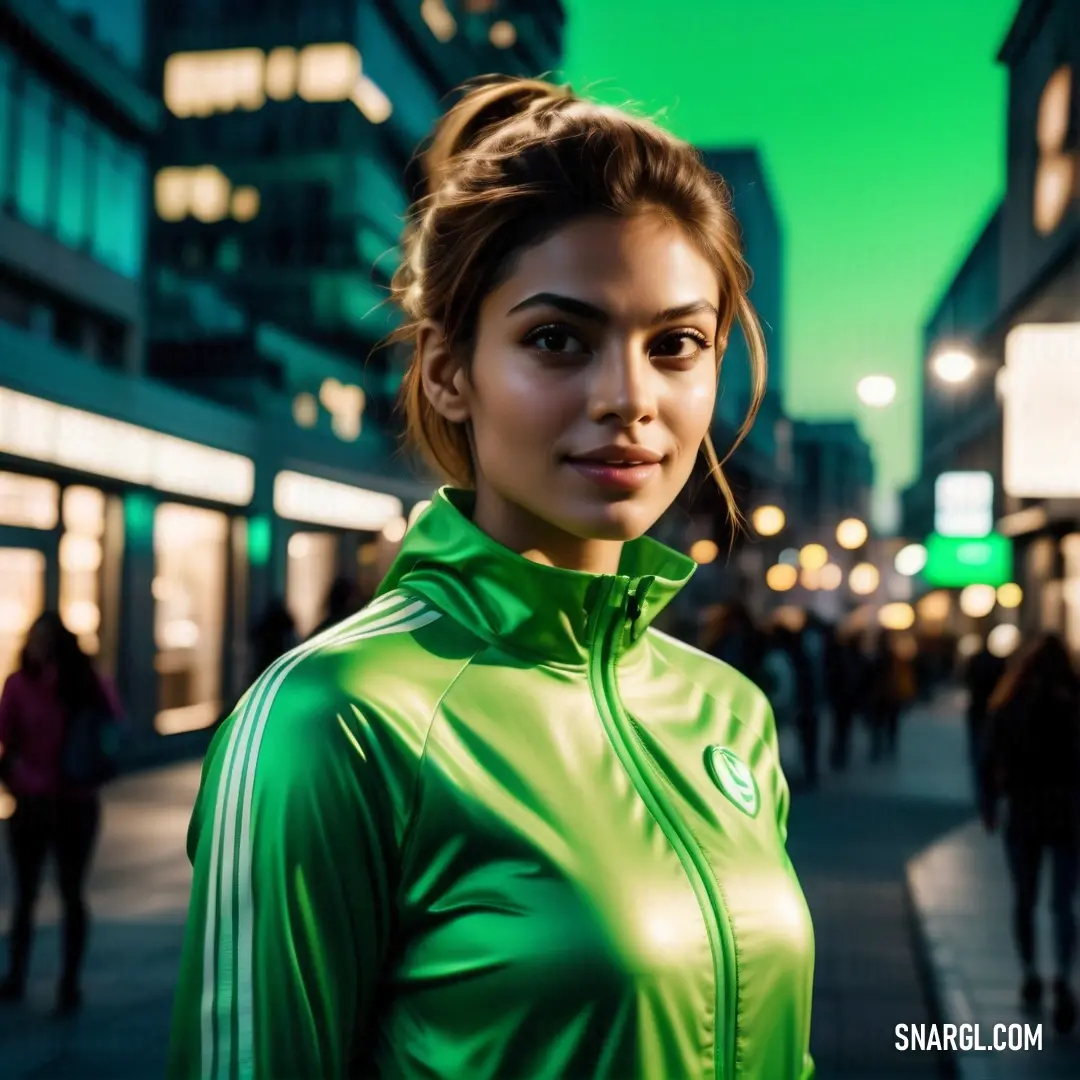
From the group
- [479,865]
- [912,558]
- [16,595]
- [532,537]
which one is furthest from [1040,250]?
[912,558]

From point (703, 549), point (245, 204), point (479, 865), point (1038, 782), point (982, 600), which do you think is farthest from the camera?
point (982, 600)

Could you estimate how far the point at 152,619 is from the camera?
18.0 meters

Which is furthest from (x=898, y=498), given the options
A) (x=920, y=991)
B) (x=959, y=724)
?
(x=920, y=991)

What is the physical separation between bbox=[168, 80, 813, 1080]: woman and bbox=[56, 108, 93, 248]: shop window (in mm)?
18339

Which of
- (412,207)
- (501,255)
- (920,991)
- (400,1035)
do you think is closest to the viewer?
(400,1035)

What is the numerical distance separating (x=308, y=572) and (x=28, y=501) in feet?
34.2

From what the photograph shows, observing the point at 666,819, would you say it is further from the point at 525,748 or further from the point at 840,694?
the point at 840,694

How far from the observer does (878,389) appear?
16953 millimetres

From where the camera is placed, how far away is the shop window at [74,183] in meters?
18.5

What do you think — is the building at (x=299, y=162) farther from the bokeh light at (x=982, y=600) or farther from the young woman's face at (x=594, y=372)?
the young woman's face at (x=594, y=372)

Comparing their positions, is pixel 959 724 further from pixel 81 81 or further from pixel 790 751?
pixel 81 81

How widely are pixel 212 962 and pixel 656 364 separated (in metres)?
0.86

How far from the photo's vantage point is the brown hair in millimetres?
1615

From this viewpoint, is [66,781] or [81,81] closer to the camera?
[66,781]
